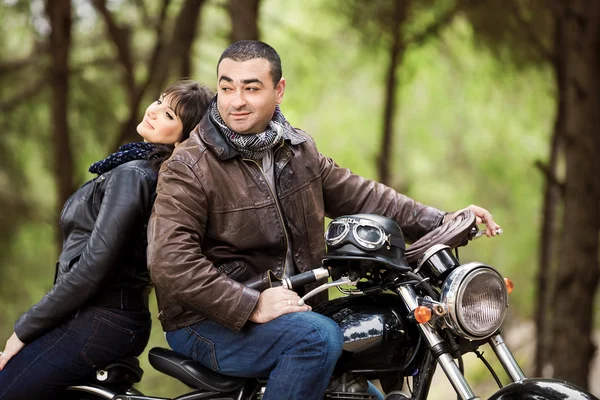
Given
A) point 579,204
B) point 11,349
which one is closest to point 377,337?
point 11,349

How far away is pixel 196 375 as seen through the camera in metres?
2.83

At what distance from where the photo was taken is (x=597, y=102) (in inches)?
270

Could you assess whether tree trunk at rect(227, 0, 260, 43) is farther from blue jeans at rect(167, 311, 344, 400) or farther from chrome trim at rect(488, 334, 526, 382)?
chrome trim at rect(488, 334, 526, 382)

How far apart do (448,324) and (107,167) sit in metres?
1.48

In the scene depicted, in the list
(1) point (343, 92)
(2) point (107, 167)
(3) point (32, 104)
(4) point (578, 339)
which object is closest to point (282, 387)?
(2) point (107, 167)

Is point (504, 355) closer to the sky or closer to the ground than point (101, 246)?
closer to the ground

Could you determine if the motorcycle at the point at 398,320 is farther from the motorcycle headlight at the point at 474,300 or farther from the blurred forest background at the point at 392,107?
the blurred forest background at the point at 392,107

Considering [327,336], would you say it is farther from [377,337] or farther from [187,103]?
[187,103]

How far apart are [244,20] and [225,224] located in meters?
3.05

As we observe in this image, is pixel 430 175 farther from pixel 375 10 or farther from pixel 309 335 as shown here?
pixel 309 335

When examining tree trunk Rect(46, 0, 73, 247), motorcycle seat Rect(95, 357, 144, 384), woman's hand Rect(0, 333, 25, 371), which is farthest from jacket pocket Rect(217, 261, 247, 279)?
tree trunk Rect(46, 0, 73, 247)

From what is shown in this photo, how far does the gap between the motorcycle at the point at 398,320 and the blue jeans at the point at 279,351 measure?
0.07m

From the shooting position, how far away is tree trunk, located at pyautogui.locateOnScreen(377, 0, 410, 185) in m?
8.54

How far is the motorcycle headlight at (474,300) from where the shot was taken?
8.44ft
